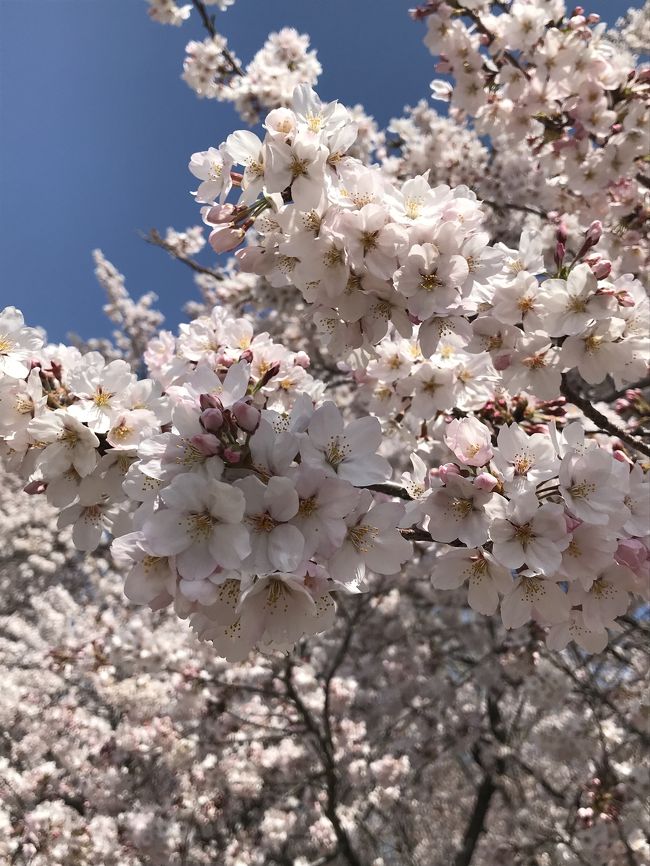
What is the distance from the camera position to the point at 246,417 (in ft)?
3.81

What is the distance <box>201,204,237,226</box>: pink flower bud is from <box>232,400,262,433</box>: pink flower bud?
654 millimetres

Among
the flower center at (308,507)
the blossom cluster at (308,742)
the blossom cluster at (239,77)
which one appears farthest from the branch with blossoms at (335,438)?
the blossom cluster at (239,77)

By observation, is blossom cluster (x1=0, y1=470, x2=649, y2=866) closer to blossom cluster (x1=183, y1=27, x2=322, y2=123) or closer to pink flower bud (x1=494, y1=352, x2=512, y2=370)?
pink flower bud (x1=494, y1=352, x2=512, y2=370)

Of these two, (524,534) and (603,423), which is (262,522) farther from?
(603,423)

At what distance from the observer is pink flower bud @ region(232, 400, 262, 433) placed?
116 centimetres

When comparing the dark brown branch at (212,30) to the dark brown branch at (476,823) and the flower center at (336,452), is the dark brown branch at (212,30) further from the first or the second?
the dark brown branch at (476,823)

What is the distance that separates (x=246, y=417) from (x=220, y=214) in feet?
2.28

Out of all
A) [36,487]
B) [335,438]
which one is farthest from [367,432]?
[36,487]

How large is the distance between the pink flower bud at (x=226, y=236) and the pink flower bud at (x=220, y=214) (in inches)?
0.8

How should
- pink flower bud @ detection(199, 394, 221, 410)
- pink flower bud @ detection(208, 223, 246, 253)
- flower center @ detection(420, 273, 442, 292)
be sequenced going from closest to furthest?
pink flower bud @ detection(199, 394, 221, 410) < flower center @ detection(420, 273, 442, 292) < pink flower bud @ detection(208, 223, 246, 253)

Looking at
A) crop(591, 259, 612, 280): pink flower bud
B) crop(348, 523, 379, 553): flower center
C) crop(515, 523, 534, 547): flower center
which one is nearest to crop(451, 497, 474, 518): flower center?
crop(515, 523, 534, 547): flower center

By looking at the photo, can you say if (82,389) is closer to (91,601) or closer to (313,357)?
(313,357)

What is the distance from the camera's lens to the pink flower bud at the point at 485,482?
1.31 meters

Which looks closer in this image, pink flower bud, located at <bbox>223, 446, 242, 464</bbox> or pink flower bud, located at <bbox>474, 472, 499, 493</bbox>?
pink flower bud, located at <bbox>223, 446, 242, 464</bbox>
